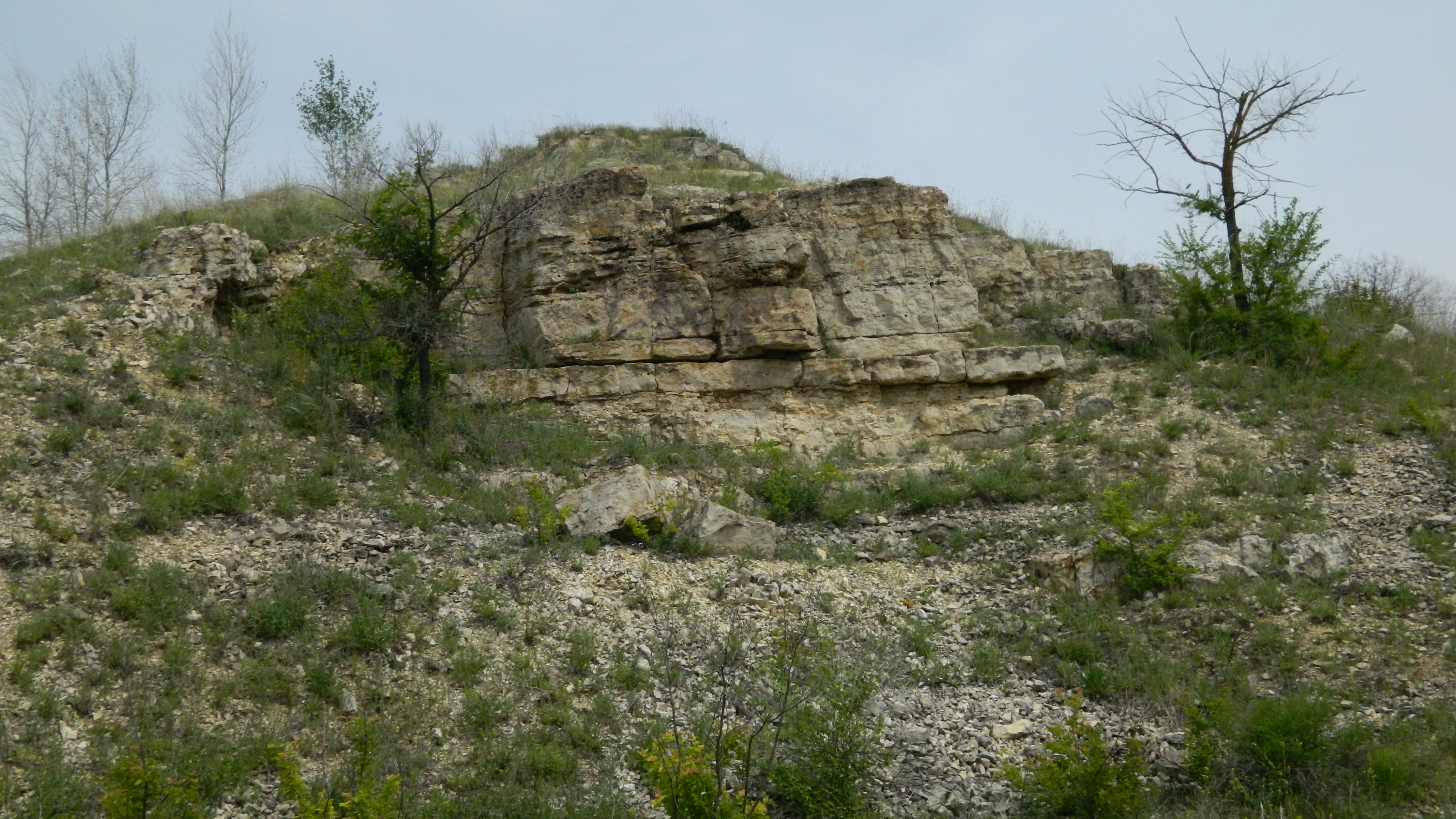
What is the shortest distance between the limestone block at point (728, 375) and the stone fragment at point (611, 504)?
9.00 ft

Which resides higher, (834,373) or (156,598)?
(834,373)

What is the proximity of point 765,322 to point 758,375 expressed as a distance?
71 centimetres

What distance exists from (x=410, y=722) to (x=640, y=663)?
73.2 inches

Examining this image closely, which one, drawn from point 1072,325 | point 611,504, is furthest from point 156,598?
point 1072,325

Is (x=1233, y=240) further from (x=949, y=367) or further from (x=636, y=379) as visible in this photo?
(x=636, y=379)

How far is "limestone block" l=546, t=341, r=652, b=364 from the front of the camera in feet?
43.0

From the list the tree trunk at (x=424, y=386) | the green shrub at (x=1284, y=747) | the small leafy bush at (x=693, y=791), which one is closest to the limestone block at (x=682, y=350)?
the tree trunk at (x=424, y=386)

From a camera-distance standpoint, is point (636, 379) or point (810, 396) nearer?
point (636, 379)

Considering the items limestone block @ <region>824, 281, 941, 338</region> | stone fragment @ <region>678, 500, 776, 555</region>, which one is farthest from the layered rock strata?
stone fragment @ <region>678, 500, 776, 555</region>

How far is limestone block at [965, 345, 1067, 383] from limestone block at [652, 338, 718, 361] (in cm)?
353

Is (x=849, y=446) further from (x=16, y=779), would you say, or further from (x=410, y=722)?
(x=16, y=779)

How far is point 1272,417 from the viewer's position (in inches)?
483

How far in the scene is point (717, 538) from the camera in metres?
10.0

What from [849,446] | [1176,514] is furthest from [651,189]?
[1176,514]
